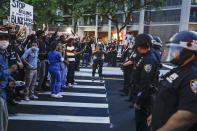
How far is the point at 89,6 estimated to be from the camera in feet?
61.4

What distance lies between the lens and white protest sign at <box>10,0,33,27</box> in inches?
282

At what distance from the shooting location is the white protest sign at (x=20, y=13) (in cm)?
716

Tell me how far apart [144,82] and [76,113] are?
277 centimetres

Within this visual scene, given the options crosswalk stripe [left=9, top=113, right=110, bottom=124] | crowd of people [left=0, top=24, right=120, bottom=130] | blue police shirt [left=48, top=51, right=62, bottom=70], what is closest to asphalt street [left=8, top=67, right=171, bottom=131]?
crosswalk stripe [left=9, top=113, right=110, bottom=124]

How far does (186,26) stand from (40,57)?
32276mm

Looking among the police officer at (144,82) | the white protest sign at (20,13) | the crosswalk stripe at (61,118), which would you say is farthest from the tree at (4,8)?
the police officer at (144,82)

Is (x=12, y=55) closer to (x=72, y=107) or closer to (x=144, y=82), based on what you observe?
(x=72, y=107)

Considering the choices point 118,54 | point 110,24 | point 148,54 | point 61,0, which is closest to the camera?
point 148,54

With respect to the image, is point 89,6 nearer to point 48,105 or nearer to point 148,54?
point 48,105

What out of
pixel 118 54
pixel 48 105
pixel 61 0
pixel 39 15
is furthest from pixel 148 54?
pixel 61 0

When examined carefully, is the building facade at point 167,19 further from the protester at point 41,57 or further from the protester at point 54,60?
the protester at point 54,60

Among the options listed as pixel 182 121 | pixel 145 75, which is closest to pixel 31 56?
pixel 145 75

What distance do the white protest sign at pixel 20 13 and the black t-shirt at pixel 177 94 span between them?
6569mm

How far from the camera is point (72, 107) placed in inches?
238
